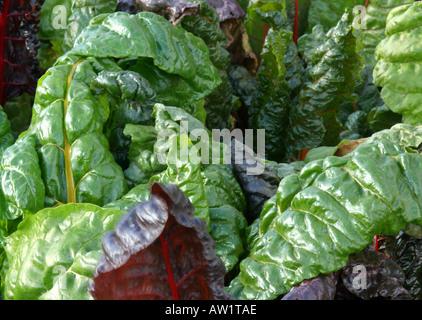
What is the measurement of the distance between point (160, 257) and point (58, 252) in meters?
0.35

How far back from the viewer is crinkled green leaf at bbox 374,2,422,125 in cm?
171

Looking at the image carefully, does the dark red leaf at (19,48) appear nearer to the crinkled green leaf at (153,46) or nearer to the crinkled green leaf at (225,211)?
the crinkled green leaf at (153,46)

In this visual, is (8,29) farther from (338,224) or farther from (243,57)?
(338,224)

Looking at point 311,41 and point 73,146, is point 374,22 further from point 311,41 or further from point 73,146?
point 73,146

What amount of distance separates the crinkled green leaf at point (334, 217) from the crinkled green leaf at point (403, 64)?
2.05 ft

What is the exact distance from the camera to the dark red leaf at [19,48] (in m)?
1.88

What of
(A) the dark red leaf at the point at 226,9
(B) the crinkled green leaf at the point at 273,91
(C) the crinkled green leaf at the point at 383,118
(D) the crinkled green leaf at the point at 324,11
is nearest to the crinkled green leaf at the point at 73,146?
(B) the crinkled green leaf at the point at 273,91

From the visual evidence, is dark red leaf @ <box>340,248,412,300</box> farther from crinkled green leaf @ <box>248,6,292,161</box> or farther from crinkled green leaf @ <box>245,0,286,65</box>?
crinkled green leaf @ <box>245,0,286,65</box>

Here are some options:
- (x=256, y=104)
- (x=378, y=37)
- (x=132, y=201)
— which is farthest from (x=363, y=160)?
(x=378, y=37)

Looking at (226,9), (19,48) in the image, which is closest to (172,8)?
(226,9)

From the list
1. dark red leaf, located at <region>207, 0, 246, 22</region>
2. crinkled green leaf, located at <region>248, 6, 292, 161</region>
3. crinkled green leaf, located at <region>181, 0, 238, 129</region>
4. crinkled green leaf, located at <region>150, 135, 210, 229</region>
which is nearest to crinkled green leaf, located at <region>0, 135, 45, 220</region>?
crinkled green leaf, located at <region>150, 135, 210, 229</region>

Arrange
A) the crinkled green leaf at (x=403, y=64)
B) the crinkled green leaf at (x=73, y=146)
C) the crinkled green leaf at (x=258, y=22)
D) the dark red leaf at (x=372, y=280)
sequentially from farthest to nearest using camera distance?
1. the crinkled green leaf at (x=258, y=22)
2. the crinkled green leaf at (x=403, y=64)
3. the crinkled green leaf at (x=73, y=146)
4. the dark red leaf at (x=372, y=280)

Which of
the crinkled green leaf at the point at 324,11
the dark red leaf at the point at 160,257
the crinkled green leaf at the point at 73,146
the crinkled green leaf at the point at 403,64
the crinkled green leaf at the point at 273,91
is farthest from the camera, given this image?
the crinkled green leaf at the point at 324,11

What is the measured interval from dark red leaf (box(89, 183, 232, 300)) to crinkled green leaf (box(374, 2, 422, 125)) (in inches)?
43.6
